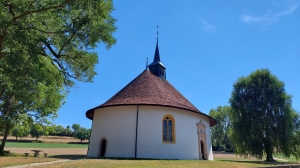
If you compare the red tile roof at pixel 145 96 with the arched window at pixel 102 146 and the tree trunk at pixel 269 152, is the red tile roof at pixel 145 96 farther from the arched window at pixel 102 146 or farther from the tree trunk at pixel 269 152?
the tree trunk at pixel 269 152

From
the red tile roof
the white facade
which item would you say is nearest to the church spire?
the red tile roof

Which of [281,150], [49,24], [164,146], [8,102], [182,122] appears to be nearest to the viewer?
[49,24]

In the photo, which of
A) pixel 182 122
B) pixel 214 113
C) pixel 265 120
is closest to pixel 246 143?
pixel 265 120

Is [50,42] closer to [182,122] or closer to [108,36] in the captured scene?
[108,36]

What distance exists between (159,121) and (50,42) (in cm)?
1034

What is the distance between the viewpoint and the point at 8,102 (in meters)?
15.1

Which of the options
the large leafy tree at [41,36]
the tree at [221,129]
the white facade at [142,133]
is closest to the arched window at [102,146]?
the white facade at [142,133]

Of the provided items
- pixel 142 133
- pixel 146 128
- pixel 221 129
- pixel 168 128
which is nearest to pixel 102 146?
pixel 142 133

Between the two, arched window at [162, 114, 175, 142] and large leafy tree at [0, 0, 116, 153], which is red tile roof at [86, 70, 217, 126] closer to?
arched window at [162, 114, 175, 142]

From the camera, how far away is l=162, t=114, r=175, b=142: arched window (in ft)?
58.2

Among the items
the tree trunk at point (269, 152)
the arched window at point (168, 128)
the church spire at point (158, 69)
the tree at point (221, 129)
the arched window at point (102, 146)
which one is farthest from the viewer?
the tree at point (221, 129)

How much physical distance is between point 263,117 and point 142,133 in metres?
15.0

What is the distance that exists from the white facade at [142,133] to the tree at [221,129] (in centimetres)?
4357

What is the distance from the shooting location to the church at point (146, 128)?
16953 millimetres
